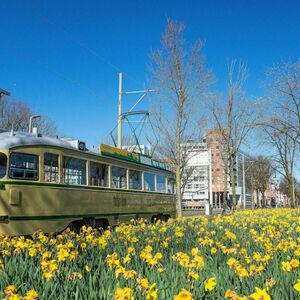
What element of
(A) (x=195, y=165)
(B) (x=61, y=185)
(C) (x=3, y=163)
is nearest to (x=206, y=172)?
(A) (x=195, y=165)

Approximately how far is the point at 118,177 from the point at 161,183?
4.64 meters

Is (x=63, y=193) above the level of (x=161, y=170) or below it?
below

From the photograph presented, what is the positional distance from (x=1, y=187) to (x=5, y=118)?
26448mm

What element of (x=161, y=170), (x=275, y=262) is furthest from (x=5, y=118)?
(x=275, y=262)

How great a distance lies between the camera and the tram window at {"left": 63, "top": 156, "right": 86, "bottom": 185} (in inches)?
418

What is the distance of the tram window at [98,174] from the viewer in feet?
38.9

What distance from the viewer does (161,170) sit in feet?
59.1

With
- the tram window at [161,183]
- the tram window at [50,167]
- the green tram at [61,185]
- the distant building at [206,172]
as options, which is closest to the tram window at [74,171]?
the green tram at [61,185]

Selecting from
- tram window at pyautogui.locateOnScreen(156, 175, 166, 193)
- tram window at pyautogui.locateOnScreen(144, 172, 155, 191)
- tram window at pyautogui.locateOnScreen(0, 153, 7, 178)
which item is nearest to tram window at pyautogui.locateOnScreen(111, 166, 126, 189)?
tram window at pyautogui.locateOnScreen(144, 172, 155, 191)

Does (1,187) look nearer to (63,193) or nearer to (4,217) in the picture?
(4,217)

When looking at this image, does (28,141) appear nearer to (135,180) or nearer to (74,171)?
(74,171)

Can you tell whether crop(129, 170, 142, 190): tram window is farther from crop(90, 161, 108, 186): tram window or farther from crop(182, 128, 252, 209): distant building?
crop(182, 128, 252, 209): distant building

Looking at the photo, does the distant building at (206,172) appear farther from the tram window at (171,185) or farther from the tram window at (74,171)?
the tram window at (74,171)

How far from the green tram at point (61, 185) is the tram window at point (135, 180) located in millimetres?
35
